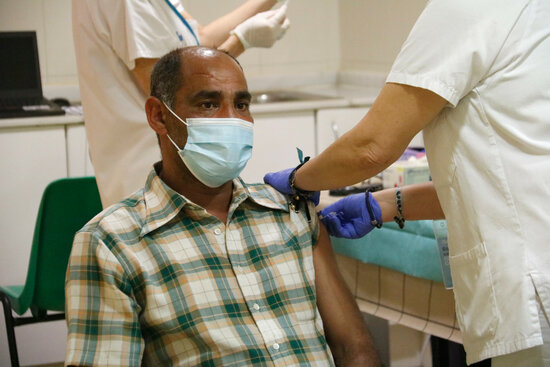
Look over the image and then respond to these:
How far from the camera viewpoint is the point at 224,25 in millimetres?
2377

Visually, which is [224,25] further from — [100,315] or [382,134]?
[100,315]

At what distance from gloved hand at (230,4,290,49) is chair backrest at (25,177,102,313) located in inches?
25.8

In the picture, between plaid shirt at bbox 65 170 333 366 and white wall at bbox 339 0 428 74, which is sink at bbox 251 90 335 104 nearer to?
white wall at bbox 339 0 428 74

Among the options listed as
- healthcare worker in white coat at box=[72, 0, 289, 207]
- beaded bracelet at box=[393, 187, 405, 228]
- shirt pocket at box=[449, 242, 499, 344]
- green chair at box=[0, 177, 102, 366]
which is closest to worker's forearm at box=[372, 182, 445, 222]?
beaded bracelet at box=[393, 187, 405, 228]

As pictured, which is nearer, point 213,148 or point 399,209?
point 213,148

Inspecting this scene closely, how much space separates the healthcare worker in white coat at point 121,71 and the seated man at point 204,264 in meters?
0.35

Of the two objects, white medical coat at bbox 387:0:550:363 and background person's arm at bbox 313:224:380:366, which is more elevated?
white medical coat at bbox 387:0:550:363

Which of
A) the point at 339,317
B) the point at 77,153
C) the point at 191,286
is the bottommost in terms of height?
the point at 339,317

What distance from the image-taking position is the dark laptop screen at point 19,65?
327 cm

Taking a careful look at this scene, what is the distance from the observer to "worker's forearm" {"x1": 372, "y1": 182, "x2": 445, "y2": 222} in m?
1.64

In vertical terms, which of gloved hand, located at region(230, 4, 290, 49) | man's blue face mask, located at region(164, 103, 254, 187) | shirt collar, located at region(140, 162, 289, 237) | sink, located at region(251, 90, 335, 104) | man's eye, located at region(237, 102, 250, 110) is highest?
gloved hand, located at region(230, 4, 290, 49)

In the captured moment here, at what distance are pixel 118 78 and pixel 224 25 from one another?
461mm

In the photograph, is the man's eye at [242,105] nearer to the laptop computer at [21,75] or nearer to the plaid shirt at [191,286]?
the plaid shirt at [191,286]

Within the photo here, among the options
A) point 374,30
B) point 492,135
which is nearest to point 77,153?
point 374,30
